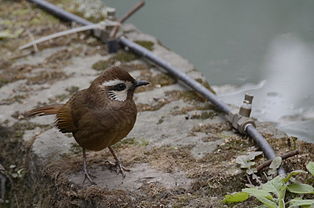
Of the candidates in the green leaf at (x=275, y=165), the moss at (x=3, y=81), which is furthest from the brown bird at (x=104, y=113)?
the moss at (x=3, y=81)

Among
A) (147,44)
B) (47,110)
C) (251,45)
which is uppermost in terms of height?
(251,45)

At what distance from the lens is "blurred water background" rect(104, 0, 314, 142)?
4.89m

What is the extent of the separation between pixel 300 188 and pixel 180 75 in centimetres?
185

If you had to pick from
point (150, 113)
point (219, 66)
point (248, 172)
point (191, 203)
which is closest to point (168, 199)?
point (191, 203)

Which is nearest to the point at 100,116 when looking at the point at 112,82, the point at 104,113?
the point at 104,113

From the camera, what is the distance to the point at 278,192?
9.87 feet

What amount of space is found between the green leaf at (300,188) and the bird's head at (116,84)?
1165mm

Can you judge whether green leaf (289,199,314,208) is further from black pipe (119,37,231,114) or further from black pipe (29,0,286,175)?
black pipe (119,37,231,114)

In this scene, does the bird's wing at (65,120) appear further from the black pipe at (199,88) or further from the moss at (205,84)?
the moss at (205,84)

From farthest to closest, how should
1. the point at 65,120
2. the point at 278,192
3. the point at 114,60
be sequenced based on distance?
the point at 114,60 → the point at 65,120 → the point at 278,192

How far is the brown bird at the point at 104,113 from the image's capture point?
3641mm

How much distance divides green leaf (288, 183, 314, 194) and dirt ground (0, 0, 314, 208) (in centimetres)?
27

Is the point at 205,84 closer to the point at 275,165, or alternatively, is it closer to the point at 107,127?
the point at 107,127

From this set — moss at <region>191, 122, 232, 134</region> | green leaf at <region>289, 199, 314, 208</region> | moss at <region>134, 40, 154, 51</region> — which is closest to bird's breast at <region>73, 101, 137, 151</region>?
moss at <region>191, 122, 232, 134</region>
